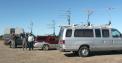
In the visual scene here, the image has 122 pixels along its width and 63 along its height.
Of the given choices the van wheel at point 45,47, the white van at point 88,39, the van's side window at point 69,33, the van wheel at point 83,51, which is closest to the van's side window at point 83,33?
the white van at point 88,39

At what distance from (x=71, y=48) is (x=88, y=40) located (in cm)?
139

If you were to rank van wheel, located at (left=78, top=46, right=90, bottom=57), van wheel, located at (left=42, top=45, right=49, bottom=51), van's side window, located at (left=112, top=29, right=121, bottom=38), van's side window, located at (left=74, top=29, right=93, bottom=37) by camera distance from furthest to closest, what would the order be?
van wheel, located at (left=42, top=45, right=49, bottom=51) < van's side window, located at (left=112, top=29, right=121, bottom=38) < van wheel, located at (left=78, top=46, right=90, bottom=57) < van's side window, located at (left=74, top=29, right=93, bottom=37)

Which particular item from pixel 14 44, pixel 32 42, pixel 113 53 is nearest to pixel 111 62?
pixel 113 53

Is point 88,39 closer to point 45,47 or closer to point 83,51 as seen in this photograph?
point 83,51

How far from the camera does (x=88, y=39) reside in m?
22.5

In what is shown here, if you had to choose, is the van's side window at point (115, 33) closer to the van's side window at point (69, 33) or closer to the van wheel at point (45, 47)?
the van's side window at point (69, 33)

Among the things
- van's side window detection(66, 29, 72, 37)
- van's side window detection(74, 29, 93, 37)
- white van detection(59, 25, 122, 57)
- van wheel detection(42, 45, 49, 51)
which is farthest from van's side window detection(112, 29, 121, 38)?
van wheel detection(42, 45, 49, 51)

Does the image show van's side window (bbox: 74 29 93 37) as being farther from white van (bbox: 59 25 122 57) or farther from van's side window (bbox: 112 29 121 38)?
van's side window (bbox: 112 29 121 38)

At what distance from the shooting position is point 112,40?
75.5 feet

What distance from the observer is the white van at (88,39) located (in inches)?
868

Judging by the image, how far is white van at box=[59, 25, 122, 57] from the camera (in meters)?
22.0

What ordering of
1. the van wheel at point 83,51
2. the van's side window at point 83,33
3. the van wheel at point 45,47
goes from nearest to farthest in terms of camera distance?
the van's side window at point 83,33 → the van wheel at point 83,51 → the van wheel at point 45,47

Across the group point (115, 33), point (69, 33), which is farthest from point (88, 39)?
point (115, 33)

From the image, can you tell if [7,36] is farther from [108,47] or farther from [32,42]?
[108,47]
